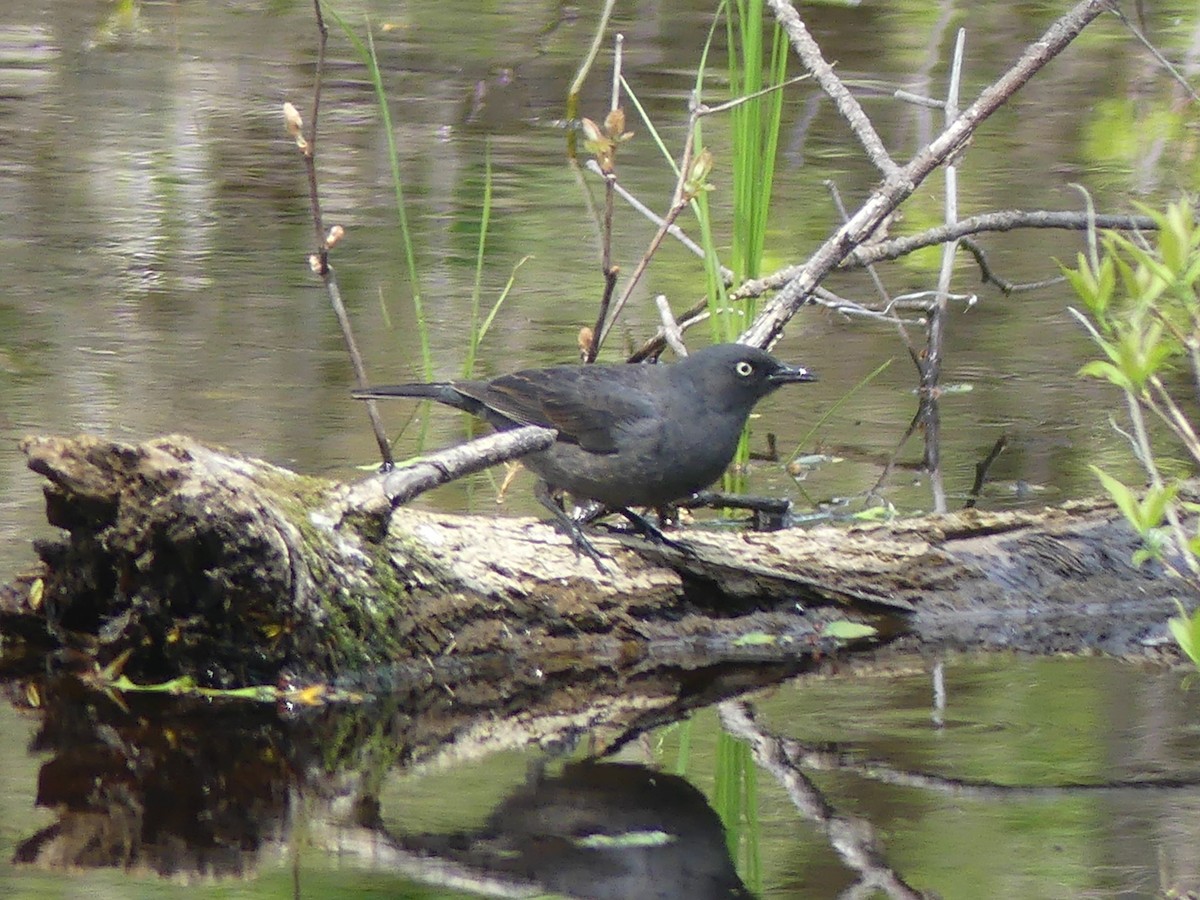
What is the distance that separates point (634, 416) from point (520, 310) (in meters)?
2.88

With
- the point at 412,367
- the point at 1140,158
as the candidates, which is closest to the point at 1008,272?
the point at 1140,158

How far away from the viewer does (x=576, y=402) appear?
18.9ft

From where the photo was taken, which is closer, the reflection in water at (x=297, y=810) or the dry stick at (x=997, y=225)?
the reflection in water at (x=297, y=810)

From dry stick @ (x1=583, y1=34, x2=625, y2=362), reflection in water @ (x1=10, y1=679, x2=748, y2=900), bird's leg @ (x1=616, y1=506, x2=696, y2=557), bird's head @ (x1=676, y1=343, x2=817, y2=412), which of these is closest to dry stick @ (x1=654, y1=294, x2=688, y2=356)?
dry stick @ (x1=583, y1=34, x2=625, y2=362)

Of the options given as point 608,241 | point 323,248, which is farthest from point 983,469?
point 323,248

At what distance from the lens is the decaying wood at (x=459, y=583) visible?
4816 millimetres

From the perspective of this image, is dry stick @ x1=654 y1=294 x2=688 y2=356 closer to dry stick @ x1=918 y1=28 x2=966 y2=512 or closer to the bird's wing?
the bird's wing

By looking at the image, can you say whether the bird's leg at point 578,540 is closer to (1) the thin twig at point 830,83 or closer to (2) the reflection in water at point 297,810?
(2) the reflection in water at point 297,810

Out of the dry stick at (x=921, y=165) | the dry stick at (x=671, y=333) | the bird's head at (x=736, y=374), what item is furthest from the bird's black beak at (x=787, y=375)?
the dry stick at (x=671, y=333)

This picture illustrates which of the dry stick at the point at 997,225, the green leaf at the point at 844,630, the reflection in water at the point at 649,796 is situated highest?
the dry stick at the point at 997,225

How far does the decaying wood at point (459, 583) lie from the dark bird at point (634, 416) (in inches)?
7.6

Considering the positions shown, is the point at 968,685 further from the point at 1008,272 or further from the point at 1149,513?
the point at 1008,272

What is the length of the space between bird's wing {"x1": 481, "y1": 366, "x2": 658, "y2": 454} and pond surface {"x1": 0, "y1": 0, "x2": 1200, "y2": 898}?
52 centimetres

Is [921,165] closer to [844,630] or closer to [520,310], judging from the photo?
[844,630]
